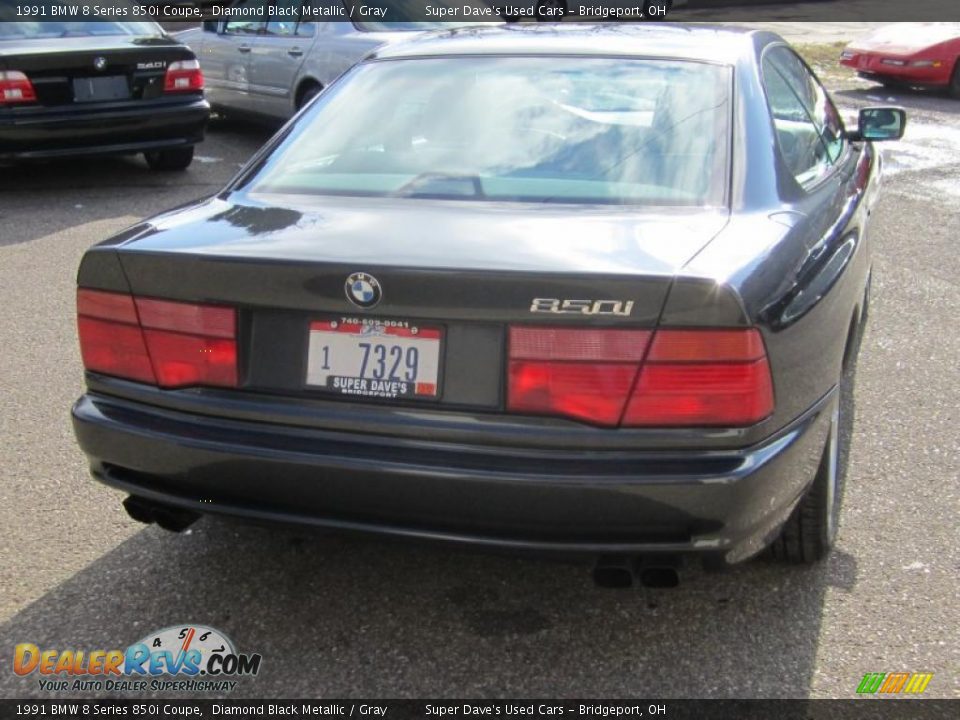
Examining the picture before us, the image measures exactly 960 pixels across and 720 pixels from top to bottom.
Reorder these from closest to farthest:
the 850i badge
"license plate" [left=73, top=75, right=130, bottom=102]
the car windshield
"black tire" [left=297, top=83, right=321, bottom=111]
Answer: the 850i badge → the car windshield → "license plate" [left=73, top=75, right=130, bottom=102] → "black tire" [left=297, top=83, right=321, bottom=111]

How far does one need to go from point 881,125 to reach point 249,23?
7.53 metres

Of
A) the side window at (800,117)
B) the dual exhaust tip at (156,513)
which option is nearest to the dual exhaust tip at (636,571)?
the dual exhaust tip at (156,513)

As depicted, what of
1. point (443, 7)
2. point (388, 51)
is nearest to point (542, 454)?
point (388, 51)

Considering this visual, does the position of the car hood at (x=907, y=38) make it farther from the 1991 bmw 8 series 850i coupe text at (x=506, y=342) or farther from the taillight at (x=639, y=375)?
the taillight at (x=639, y=375)

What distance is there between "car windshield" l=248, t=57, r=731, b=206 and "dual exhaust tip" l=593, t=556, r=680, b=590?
95 cm

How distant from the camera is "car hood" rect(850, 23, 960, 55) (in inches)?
553

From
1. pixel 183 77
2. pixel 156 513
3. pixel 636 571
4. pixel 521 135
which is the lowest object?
pixel 156 513

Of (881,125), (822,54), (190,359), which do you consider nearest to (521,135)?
(190,359)

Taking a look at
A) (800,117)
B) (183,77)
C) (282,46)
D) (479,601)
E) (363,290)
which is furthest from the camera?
(282,46)

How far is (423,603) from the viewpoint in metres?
3.21

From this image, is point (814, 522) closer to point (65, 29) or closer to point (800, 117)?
point (800, 117)

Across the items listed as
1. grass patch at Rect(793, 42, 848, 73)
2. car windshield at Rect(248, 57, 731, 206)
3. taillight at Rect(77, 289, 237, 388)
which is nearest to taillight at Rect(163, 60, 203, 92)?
car windshield at Rect(248, 57, 731, 206)

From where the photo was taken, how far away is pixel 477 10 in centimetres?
1028

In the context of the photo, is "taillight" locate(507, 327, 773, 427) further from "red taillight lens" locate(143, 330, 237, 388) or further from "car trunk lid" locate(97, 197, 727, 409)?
"red taillight lens" locate(143, 330, 237, 388)
